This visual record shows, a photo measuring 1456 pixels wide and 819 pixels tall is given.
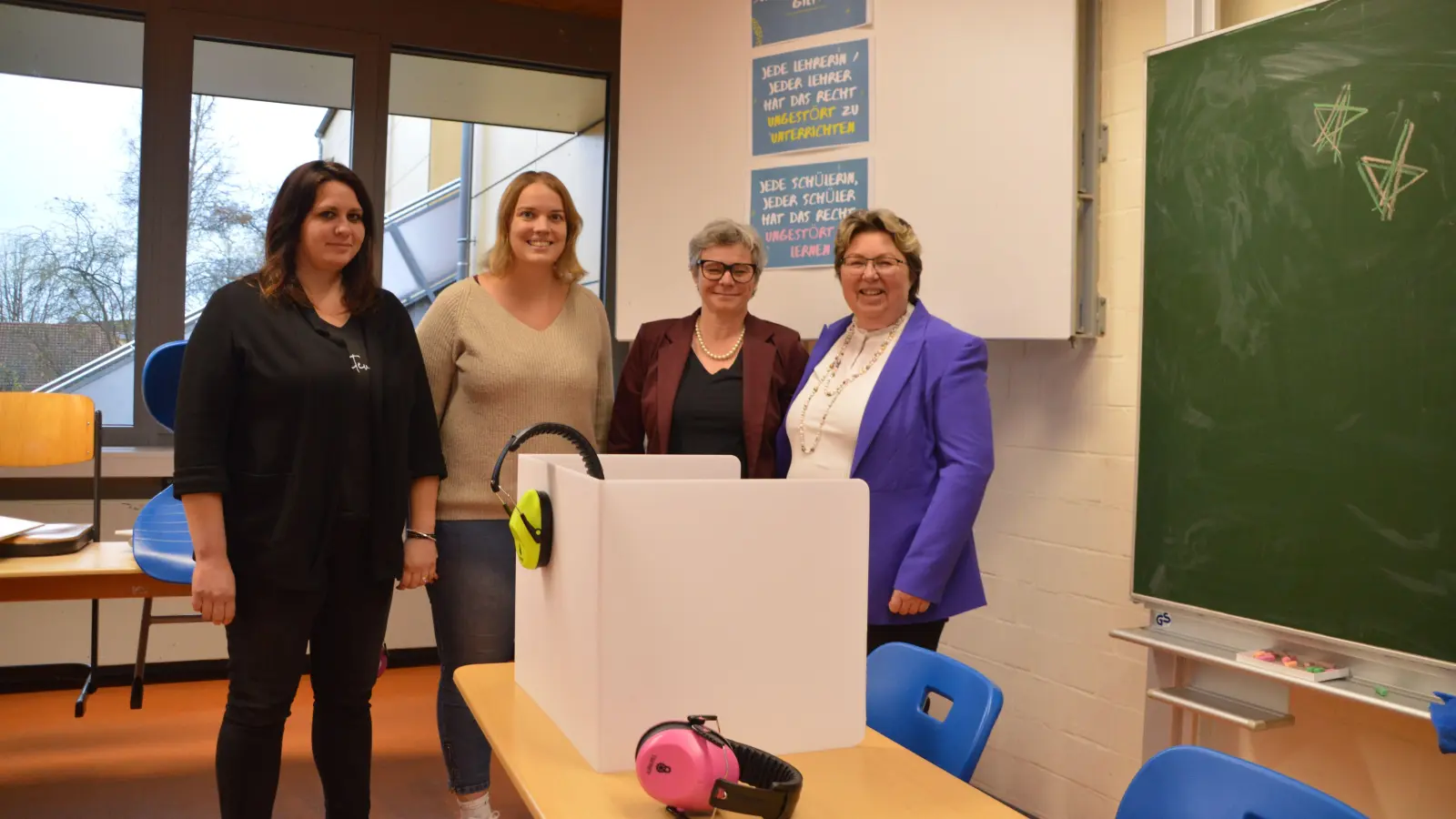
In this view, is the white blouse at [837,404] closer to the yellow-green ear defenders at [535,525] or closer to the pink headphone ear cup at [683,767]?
the yellow-green ear defenders at [535,525]

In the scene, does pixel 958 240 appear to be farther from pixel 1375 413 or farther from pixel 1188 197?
pixel 1375 413

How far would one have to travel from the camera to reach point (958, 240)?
269 centimetres

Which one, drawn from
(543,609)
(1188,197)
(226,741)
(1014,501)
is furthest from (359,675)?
(1188,197)

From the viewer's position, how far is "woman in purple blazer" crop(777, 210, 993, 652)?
201cm

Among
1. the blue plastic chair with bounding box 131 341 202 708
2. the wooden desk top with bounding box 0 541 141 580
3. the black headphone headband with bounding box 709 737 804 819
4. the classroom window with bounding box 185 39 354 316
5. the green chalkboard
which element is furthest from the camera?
the classroom window with bounding box 185 39 354 316

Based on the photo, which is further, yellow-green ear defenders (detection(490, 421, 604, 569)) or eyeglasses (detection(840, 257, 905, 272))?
eyeglasses (detection(840, 257, 905, 272))

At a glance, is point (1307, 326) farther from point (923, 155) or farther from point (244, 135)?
point (244, 135)

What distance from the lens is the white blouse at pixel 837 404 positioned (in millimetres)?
2127

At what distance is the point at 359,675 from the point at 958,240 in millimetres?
1714

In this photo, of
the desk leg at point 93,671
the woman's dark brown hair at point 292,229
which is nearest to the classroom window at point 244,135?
the desk leg at point 93,671

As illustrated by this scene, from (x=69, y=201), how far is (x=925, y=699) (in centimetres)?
380

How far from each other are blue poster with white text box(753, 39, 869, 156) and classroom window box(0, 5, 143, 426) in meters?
2.46

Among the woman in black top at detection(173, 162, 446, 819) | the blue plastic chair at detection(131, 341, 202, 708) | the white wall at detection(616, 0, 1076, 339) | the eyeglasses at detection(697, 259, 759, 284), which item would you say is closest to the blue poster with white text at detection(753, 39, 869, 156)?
the white wall at detection(616, 0, 1076, 339)

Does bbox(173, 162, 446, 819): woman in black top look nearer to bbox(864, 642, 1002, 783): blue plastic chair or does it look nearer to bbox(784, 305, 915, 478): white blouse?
bbox(784, 305, 915, 478): white blouse
